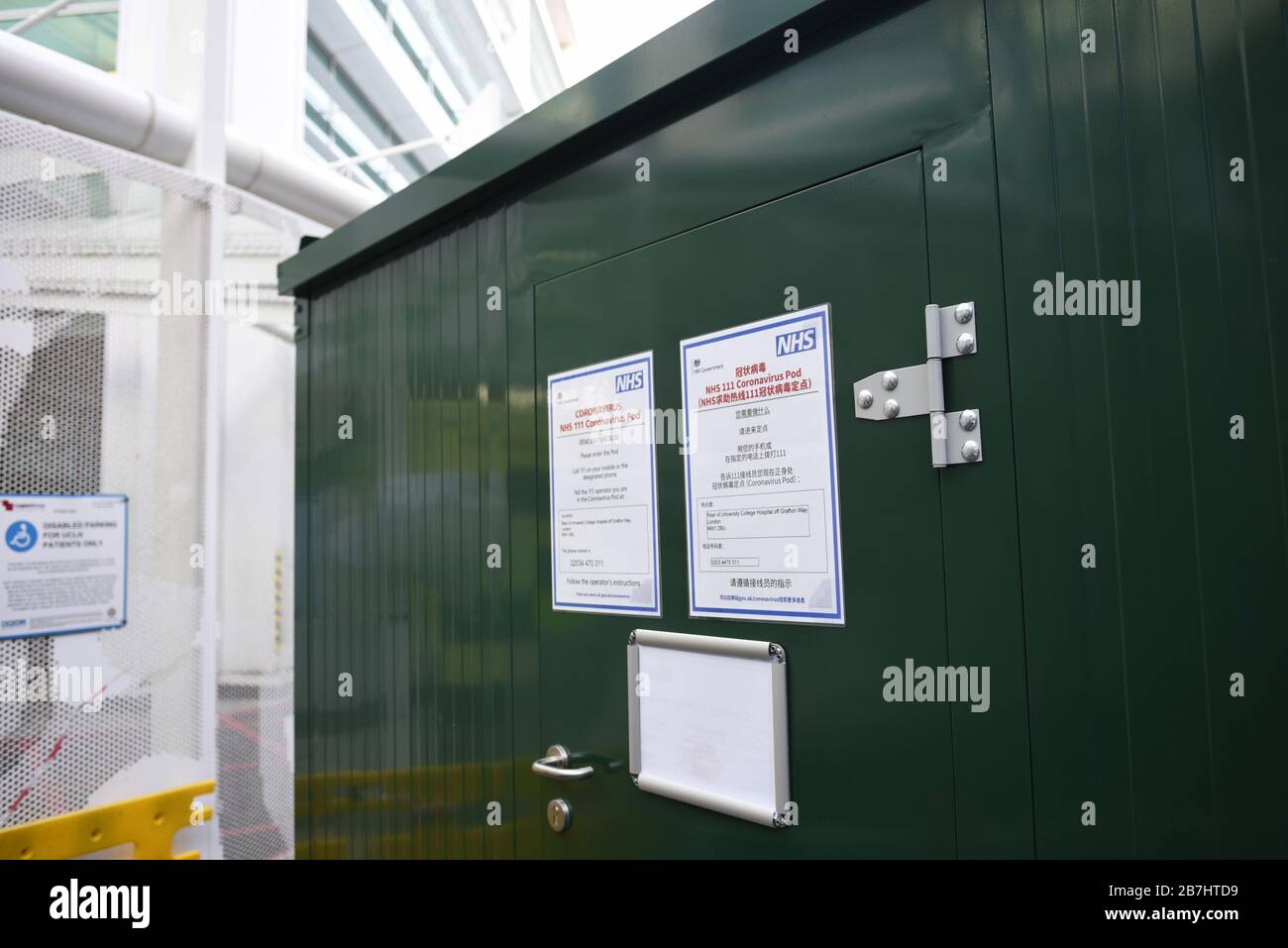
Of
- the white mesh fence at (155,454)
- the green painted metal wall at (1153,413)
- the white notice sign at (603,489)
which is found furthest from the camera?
the white mesh fence at (155,454)

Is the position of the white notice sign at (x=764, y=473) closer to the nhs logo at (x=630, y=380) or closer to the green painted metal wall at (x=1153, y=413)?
the nhs logo at (x=630, y=380)

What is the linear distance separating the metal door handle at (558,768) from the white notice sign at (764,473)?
51cm

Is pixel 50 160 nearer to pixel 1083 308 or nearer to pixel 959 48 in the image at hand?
pixel 959 48

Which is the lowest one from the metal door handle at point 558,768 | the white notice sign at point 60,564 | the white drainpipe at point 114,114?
the metal door handle at point 558,768

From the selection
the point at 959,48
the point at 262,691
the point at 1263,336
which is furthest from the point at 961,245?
the point at 262,691

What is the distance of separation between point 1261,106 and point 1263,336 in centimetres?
31

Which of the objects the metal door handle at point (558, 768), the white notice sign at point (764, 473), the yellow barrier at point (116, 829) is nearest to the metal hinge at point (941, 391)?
the white notice sign at point (764, 473)

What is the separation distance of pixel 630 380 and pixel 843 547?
25.8 inches

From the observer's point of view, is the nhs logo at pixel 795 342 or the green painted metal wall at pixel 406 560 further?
the green painted metal wall at pixel 406 560

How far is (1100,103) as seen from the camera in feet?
4.01

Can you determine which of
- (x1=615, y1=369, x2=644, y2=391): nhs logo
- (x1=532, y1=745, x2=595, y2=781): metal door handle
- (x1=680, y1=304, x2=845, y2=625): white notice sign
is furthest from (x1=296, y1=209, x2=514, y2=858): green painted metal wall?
(x1=680, y1=304, x2=845, y2=625): white notice sign

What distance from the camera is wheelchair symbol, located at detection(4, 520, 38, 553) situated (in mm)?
2736

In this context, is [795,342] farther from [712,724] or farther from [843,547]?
[712,724]

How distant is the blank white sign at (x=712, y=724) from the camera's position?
1561 mm
